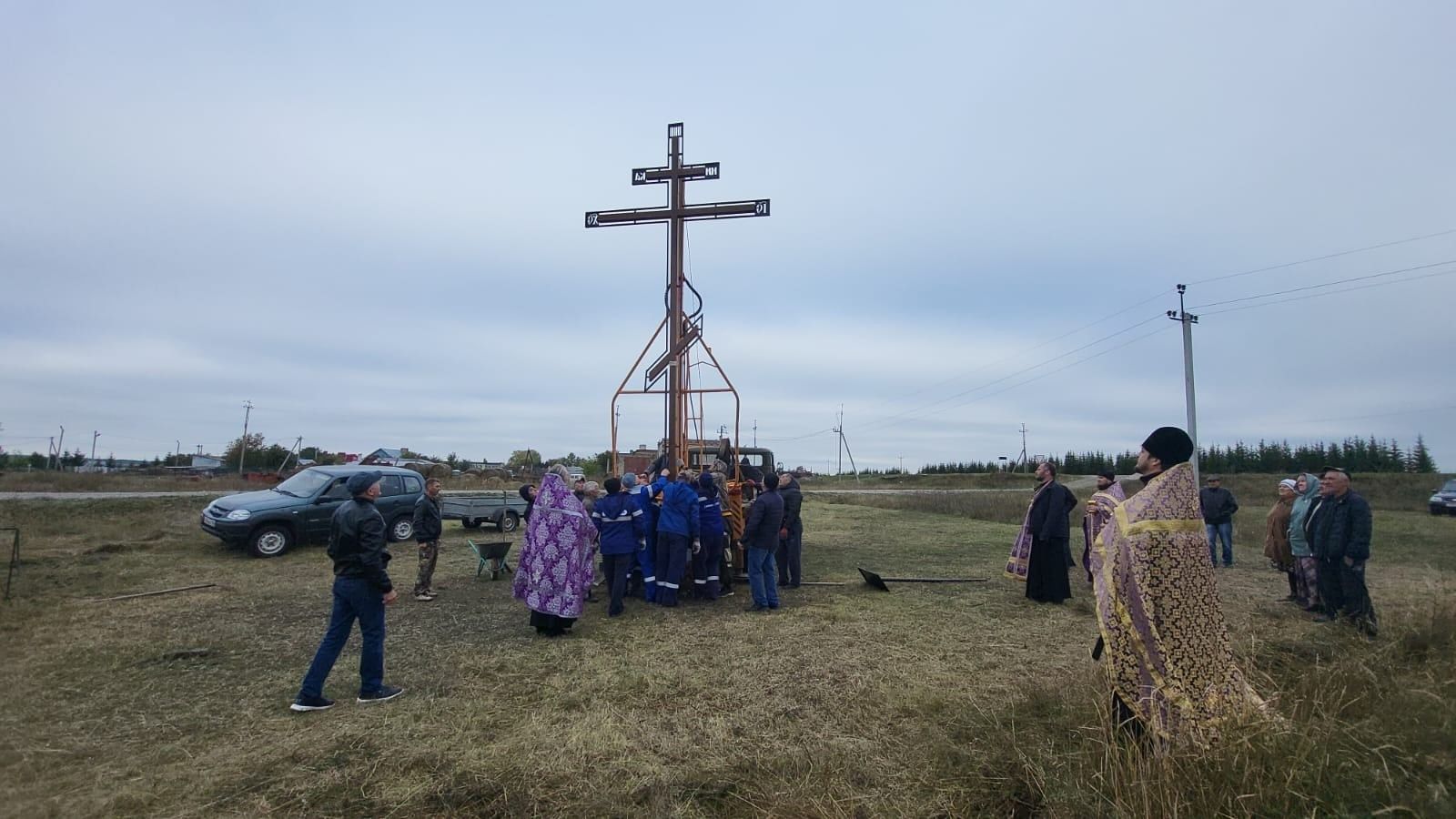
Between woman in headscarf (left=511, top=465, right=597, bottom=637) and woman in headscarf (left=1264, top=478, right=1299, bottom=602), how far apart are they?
8448 millimetres

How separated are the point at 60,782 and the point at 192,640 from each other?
136 inches

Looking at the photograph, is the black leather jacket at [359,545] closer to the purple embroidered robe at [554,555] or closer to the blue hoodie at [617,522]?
the purple embroidered robe at [554,555]

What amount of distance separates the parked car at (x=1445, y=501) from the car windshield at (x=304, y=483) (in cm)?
3406

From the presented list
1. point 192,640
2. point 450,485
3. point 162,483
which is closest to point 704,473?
point 192,640

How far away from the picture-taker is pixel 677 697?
547 cm

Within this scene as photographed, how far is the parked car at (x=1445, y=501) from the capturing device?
25594mm

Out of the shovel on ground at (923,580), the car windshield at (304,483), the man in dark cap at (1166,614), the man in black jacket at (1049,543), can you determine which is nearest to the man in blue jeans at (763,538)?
the shovel on ground at (923,580)

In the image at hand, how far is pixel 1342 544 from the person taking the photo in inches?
282

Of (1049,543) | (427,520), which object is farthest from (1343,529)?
(427,520)

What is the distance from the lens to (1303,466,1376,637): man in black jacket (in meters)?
7.06

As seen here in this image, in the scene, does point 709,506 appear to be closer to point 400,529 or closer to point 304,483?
point 400,529

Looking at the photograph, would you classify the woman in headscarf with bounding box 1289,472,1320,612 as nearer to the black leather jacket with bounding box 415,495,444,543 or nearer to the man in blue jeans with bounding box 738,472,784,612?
the man in blue jeans with bounding box 738,472,784,612

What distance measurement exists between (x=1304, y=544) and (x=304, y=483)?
50.5ft

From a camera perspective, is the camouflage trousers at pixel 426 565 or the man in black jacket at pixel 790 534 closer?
the camouflage trousers at pixel 426 565
